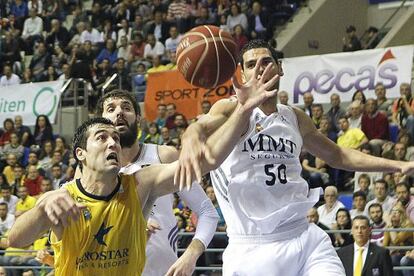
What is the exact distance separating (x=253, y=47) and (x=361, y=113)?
8.02m

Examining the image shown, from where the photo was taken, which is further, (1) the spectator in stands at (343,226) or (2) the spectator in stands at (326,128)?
(2) the spectator in stands at (326,128)

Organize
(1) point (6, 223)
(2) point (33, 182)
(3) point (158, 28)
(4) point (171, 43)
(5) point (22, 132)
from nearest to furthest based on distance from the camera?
(1) point (6, 223)
(2) point (33, 182)
(5) point (22, 132)
(4) point (171, 43)
(3) point (158, 28)

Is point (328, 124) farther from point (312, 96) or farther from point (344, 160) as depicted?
point (344, 160)

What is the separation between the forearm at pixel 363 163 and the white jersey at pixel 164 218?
43.2 inches

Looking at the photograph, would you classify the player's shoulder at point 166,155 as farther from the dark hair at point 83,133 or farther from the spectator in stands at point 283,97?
the spectator in stands at point 283,97

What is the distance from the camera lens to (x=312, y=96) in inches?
645

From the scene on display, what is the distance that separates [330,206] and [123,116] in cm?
599

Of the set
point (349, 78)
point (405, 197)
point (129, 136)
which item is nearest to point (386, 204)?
point (405, 197)

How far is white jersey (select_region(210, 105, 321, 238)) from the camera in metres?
7.25

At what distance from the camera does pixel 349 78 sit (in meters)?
17.1

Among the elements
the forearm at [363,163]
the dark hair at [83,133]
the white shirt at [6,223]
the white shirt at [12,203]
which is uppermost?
the dark hair at [83,133]

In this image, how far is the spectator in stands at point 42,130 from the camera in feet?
64.2

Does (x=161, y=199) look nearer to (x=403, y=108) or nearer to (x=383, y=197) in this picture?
(x=383, y=197)

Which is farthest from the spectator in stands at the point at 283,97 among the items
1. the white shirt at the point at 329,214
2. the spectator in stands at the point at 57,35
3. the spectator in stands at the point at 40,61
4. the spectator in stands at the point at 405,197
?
the spectator in stands at the point at 57,35
